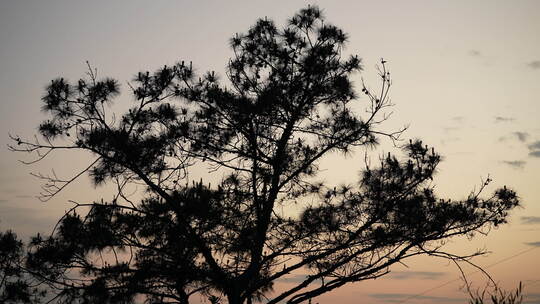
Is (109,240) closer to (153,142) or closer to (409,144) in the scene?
(153,142)

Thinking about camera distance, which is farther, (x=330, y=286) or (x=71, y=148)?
(x=330, y=286)

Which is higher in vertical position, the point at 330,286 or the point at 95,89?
the point at 95,89

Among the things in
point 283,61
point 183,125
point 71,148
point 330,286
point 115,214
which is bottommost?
point 330,286

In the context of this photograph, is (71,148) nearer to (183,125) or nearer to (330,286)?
(183,125)

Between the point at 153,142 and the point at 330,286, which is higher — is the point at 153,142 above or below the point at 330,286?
above

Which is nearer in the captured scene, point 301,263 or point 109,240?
point 109,240

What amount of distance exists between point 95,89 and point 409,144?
462cm

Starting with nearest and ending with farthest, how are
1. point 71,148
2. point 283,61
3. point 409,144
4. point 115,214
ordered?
1. point 71,148
2. point 115,214
3. point 409,144
4. point 283,61

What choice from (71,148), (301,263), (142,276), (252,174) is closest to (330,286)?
(301,263)

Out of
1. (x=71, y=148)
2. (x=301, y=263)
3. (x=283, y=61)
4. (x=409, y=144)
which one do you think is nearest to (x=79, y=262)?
(x=71, y=148)

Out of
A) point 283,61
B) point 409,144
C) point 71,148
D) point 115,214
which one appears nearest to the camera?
point 71,148

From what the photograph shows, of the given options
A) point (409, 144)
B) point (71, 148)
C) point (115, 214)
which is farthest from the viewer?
point (409, 144)

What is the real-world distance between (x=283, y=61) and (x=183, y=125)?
2.05 meters

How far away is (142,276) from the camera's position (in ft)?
24.4
